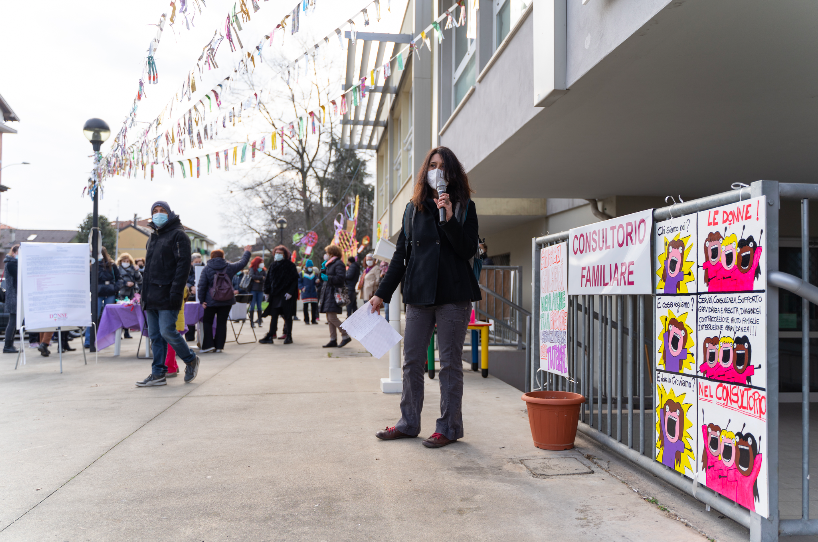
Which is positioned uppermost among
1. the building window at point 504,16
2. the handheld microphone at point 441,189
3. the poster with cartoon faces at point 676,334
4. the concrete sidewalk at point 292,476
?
the building window at point 504,16

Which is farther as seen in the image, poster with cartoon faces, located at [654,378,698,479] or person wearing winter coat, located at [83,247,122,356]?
person wearing winter coat, located at [83,247,122,356]

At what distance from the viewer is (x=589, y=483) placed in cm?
361

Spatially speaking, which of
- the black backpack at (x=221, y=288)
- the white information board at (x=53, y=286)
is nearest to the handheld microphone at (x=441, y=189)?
the white information board at (x=53, y=286)

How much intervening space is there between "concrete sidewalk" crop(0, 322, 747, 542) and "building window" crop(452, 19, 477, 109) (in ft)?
17.0

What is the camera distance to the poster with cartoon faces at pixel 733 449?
263 centimetres

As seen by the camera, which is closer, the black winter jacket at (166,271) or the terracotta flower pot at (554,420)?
the terracotta flower pot at (554,420)

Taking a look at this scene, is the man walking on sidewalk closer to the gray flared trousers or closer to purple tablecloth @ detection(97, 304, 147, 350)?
purple tablecloth @ detection(97, 304, 147, 350)

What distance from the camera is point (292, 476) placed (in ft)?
12.2

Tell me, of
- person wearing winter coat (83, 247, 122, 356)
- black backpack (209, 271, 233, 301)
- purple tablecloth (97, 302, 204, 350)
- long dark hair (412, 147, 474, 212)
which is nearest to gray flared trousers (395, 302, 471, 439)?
long dark hair (412, 147, 474, 212)

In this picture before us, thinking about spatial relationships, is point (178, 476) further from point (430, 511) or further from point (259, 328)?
point (259, 328)

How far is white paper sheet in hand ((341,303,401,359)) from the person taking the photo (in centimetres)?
480

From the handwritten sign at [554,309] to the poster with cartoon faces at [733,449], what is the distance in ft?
5.42

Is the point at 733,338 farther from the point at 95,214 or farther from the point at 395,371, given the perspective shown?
the point at 95,214

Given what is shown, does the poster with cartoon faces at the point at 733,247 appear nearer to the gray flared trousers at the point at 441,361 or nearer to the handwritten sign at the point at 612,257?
the handwritten sign at the point at 612,257
